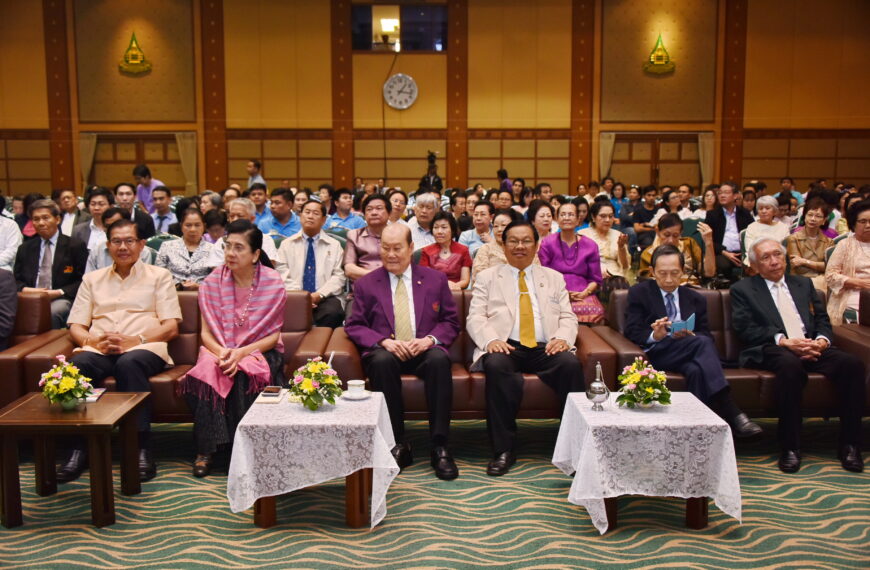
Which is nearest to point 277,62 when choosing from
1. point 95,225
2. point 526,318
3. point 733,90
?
point 733,90

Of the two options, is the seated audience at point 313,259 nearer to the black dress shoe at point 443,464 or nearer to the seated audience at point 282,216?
the seated audience at point 282,216

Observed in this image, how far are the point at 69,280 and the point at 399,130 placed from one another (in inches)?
428

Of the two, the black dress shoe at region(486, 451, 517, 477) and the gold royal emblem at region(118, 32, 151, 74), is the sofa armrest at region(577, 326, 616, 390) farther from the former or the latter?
the gold royal emblem at region(118, 32, 151, 74)

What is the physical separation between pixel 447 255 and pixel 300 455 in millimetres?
2561

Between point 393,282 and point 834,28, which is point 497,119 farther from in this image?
point 393,282

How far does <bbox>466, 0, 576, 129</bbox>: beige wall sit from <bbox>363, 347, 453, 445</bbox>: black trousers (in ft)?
40.2

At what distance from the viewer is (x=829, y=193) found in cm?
609

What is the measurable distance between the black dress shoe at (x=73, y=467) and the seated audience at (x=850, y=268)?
437cm

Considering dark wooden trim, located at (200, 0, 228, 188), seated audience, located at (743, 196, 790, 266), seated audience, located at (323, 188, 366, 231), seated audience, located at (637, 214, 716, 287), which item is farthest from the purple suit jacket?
dark wooden trim, located at (200, 0, 228, 188)

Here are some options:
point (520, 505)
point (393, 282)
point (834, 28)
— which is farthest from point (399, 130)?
point (520, 505)

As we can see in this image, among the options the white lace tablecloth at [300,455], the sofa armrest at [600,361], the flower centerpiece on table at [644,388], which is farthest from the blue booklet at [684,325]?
the white lace tablecloth at [300,455]

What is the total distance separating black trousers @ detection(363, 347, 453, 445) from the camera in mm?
3824

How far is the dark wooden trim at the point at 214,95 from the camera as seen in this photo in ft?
49.4

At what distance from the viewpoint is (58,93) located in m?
15.0
